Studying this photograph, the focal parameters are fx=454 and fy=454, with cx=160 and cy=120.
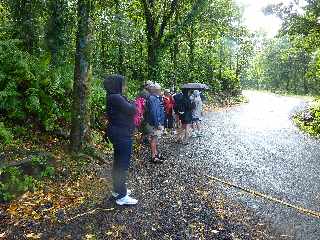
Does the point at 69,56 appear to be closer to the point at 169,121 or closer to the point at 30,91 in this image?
the point at 169,121

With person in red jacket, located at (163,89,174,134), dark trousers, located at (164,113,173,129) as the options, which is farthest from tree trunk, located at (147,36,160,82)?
dark trousers, located at (164,113,173,129)

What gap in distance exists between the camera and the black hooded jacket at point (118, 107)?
7906 mm

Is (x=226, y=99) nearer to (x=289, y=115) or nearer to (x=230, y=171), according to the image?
(x=289, y=115)

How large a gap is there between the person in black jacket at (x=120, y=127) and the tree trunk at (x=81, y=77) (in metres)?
2.46

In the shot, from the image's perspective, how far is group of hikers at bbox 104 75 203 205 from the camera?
797 centimetres

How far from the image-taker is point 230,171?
36.6 feet

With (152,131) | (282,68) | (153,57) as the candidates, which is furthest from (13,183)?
(282,68)

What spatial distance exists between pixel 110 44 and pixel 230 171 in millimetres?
14339

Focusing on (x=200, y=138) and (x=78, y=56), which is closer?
(x=78, y=56)

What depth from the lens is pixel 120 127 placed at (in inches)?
314

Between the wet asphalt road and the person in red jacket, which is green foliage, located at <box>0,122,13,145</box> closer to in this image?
the wet asphalt road

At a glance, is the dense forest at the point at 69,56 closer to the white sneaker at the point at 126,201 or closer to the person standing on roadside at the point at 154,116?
the person standing on roadside at the point at 154,116

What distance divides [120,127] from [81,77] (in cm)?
281

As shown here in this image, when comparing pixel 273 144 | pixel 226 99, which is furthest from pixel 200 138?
pixel 226 99
